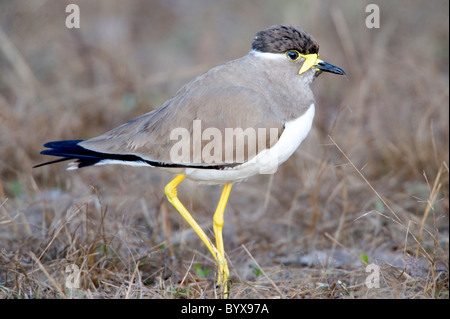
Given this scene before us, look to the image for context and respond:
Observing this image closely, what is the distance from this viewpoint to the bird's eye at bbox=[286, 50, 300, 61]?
122 inches

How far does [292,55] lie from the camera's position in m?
3.10

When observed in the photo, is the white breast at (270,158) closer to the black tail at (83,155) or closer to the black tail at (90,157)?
the black tail at (90,157)

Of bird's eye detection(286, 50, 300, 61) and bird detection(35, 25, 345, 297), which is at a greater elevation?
bird's eye detection(286, 50, 300, 61)

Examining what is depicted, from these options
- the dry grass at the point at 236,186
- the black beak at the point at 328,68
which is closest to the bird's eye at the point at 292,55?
the black beak at the point at 328,68

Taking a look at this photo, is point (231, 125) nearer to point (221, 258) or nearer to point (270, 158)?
point (270, 158)

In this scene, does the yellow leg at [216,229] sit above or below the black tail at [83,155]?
below

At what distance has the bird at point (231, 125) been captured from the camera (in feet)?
9.59

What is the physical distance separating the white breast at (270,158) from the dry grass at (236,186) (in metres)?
0.25

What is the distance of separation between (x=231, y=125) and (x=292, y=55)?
0.56 meters

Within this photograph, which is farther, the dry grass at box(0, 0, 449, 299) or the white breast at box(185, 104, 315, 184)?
the dry grass at box(0, 0, 449, 299)

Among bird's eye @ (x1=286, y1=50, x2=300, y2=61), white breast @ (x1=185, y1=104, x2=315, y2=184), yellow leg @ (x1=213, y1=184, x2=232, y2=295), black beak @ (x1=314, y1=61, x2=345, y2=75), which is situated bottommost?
yellow leg @ (x1=213, y1=184, x2=232, y2=295)

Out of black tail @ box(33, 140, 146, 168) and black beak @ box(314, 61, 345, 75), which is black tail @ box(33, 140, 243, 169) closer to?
black tail @ box(33, 140, 146, 168)

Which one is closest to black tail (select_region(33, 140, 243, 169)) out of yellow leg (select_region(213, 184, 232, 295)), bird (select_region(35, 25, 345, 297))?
bird (select_region(35, 25, 345, 297))
